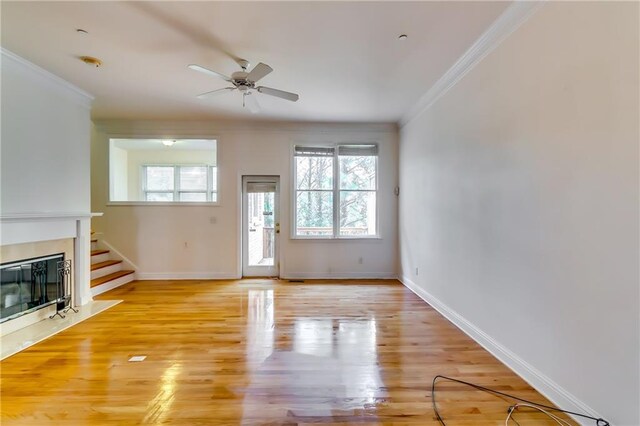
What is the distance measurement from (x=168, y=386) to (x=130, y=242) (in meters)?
3.97

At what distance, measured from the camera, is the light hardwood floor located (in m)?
1.76

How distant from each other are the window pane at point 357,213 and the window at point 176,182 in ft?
10.9

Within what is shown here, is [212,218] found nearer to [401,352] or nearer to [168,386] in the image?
[168,386]

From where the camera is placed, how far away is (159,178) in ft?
22.1

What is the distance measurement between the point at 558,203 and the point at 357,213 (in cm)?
370

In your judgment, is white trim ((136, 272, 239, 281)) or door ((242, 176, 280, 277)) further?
door ((242, 176, 280, 277))

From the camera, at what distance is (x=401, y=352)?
2514 millimetres

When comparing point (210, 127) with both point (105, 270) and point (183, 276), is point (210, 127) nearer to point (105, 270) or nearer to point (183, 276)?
point (183, 276)

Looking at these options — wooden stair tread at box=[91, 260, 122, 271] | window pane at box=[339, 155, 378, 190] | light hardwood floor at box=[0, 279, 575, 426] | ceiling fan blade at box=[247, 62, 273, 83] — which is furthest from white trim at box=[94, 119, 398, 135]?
light hardwood floor at box=[0, 279, 575, 426]

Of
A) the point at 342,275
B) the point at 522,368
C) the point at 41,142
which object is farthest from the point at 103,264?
the point at 522,368

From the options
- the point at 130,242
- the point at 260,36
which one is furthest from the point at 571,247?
the point at 130,242

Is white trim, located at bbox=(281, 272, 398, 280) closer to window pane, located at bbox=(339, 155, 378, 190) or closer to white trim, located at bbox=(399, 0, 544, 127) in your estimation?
window pane, located at bbox=(339, 155, 378, 190)

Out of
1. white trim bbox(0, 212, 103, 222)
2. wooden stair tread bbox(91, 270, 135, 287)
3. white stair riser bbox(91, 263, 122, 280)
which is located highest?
white trim bbox(0, 212, 103, 222)

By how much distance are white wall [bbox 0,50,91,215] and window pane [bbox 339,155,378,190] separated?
401 cm
